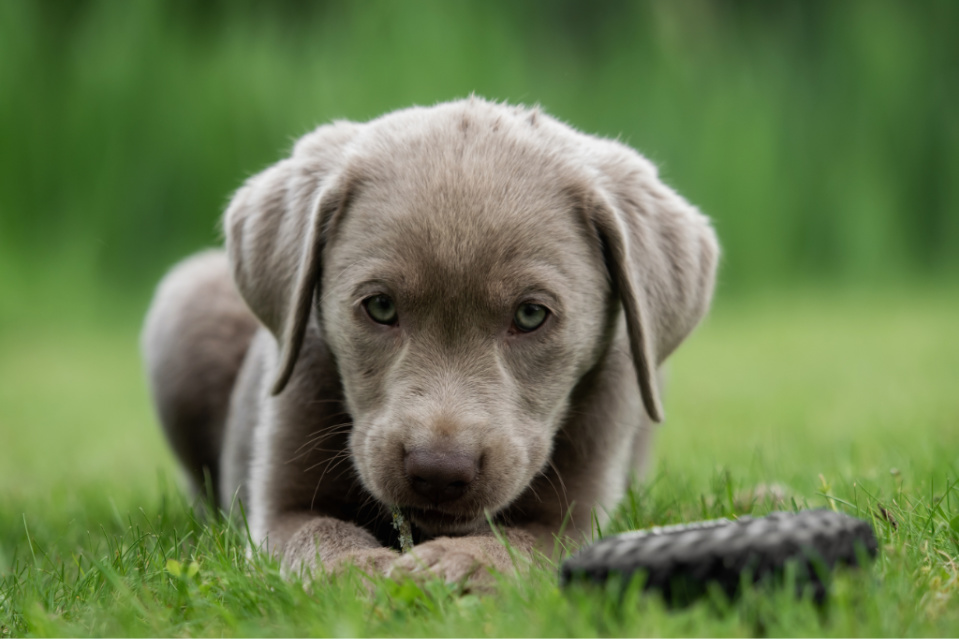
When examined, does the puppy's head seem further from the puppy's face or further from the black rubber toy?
the black rubber toy

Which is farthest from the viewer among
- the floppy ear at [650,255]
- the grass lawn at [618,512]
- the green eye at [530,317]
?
the floppy ear at [650,255]

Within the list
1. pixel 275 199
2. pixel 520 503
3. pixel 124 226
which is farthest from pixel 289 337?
pixel 124 226

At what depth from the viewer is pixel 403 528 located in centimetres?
349

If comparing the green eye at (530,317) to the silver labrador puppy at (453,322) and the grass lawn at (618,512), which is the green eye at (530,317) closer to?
the silver labrador puppy at (453,322)

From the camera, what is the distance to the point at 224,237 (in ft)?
14.5

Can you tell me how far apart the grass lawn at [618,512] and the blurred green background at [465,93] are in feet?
3.68

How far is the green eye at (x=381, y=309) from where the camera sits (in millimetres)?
3574

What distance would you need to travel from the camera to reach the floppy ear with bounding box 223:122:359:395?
3.82 meters

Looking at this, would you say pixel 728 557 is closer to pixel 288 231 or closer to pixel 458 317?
pixel 458 317

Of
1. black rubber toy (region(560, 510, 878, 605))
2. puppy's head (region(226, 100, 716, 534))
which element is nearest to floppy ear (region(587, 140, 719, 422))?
puppy's head (region(226, 100, 716, 534))

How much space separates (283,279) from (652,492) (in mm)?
1883

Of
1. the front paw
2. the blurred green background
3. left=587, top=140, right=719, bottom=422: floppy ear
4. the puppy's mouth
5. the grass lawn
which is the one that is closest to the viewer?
the grass lawn

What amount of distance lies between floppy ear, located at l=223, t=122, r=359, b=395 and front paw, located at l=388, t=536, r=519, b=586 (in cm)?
109

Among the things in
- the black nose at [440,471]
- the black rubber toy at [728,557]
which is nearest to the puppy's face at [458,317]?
the black nose at [440,471]
